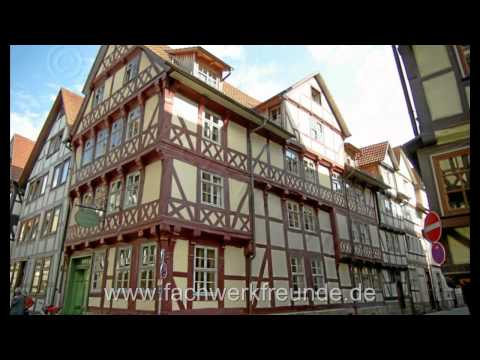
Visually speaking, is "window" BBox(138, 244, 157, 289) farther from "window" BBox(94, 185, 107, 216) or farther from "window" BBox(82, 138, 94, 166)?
"window" BBox(82, 138, 94, 166)

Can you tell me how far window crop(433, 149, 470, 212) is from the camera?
712 centimetres

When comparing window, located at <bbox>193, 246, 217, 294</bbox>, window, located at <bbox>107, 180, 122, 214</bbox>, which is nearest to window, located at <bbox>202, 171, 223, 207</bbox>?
window, located at <bbox>193, 246, 217, 294</bbox>

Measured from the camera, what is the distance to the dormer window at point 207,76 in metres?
12.5

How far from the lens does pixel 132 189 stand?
35.8 ft

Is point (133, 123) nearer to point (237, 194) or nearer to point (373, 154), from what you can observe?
point (237, 194)

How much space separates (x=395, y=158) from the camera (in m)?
22.8

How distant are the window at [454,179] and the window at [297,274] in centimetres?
682

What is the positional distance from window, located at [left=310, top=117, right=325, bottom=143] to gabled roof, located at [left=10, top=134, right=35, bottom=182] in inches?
701

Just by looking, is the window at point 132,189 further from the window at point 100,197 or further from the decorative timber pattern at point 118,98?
the decorative timber pattern at point 118,98

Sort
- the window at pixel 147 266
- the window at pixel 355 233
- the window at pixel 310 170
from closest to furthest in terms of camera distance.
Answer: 1. the window at pixel 147 266
2. the window at pixel 310 170
3. the window at pixel 355 233

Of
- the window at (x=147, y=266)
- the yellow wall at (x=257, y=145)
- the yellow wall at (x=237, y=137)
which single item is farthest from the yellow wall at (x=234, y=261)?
the yellow wall at (x=257, y=145)

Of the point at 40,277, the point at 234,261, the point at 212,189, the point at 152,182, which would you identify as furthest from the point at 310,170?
the point at 40,277

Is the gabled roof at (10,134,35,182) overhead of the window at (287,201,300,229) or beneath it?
overhead
